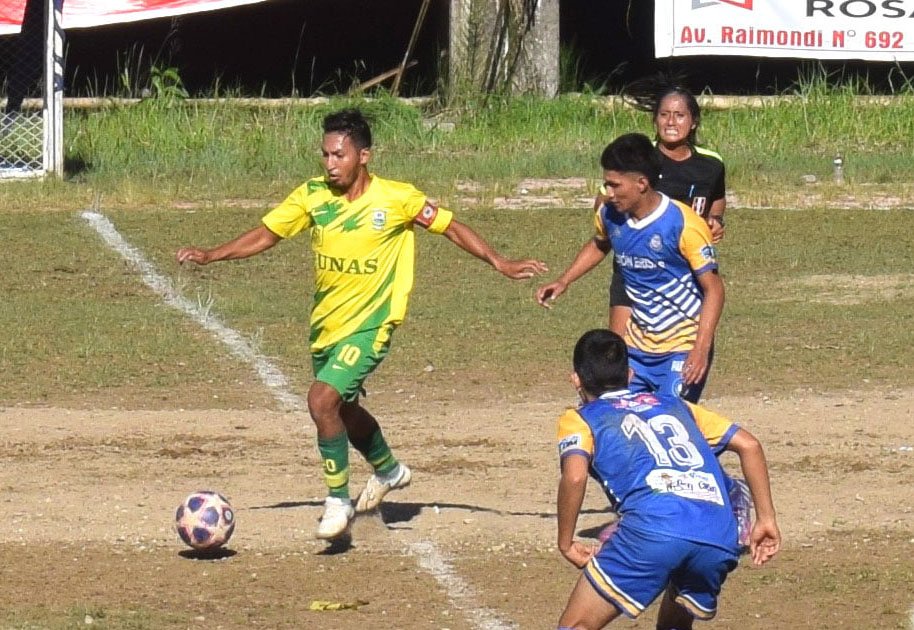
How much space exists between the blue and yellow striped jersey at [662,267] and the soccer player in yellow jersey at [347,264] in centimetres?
45

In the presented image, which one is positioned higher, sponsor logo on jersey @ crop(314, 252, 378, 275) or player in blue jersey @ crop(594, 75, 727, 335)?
player in blue jersey @ crop(594, 75, 727, 335)

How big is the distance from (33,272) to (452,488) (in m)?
6.83

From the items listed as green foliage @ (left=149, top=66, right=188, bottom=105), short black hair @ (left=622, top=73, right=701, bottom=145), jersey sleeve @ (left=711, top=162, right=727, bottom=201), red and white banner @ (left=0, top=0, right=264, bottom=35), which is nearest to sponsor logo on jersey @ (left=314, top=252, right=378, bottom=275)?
short black hair @ (left=622, top=73, right=701, bottom=145)

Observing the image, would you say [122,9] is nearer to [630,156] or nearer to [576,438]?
[630,156]

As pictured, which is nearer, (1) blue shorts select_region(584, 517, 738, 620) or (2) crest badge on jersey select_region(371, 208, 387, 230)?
(1) blue shorts select_region(584, 517, 738, 620)

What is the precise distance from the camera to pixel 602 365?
5.56 m

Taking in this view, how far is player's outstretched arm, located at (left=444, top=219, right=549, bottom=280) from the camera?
7816mm

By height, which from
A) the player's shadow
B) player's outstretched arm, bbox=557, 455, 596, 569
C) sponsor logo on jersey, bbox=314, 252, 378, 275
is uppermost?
sponsor logo on jersey, bbox=314, 252, 378, 275

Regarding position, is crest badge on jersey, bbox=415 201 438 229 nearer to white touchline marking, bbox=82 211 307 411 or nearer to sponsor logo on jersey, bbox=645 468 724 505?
sponsor logo on jersey, bbox=645 468 724 505

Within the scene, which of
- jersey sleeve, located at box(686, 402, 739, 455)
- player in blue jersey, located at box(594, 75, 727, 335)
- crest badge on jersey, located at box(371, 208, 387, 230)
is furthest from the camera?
player in blue jersey, located at box(594, 75, 727, 335)

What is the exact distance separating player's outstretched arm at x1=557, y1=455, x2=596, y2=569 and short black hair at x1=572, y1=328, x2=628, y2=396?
0.26 meters

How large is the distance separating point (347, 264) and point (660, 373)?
141cm

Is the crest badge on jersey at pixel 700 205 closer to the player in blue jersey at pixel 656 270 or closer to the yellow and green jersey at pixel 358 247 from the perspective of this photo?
the player in blue jersey at pixel 656 270

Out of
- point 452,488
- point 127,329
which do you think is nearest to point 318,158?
point 127,329
